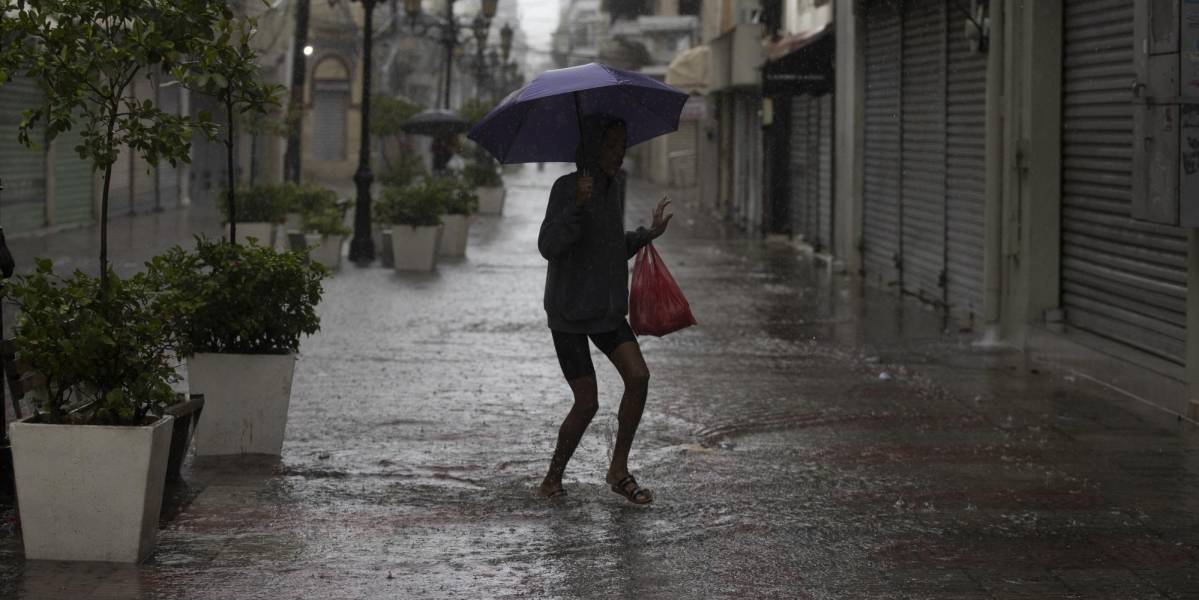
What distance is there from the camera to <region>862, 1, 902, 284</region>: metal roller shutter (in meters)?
19.9

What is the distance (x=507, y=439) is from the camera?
30.9 ft

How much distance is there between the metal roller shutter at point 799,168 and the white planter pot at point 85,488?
22.0 meters

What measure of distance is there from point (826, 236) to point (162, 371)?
1973 cm

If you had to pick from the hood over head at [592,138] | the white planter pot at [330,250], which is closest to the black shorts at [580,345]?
the hood over head at [592,138]

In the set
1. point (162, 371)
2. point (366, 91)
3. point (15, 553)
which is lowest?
point (15, 553)

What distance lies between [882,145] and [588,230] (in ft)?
→ 44.5

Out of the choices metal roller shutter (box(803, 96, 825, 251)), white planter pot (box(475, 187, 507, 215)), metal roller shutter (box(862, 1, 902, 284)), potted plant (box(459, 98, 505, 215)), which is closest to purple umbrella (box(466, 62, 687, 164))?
metal roller shutter (box(862, 1, 902, 284))

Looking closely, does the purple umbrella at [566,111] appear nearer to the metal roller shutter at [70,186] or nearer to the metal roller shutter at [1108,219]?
the metal roller shutter at [1108,219]

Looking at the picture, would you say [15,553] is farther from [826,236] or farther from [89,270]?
[826,236]

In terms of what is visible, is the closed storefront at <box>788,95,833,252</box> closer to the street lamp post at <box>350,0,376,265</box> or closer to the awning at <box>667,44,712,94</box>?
the street lamp post at <box>350,0,376,265</box>

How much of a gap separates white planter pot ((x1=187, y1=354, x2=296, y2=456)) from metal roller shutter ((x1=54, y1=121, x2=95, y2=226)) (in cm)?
2273

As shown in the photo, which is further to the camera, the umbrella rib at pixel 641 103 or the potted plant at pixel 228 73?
the umbrella rib at pixel 641 103

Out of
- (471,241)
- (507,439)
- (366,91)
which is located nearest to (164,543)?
(507,439)

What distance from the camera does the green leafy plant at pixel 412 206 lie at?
856 inches
